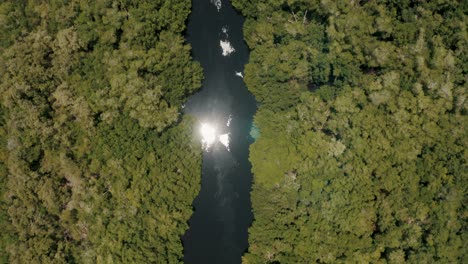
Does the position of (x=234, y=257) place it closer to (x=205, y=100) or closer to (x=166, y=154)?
(x=166, y=154)

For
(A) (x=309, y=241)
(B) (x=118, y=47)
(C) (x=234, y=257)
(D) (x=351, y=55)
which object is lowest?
(C) (x=234, y=257)

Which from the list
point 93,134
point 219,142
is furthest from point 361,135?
point 93,134

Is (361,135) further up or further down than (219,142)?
further up

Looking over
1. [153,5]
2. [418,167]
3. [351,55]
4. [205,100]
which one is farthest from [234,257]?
[153,5]

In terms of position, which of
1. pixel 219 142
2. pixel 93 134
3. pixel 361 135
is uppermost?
pixel 361 135

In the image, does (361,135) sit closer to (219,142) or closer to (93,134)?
(219,142)

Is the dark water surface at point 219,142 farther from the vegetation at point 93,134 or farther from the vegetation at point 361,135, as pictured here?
the vegetation at point 93,134
